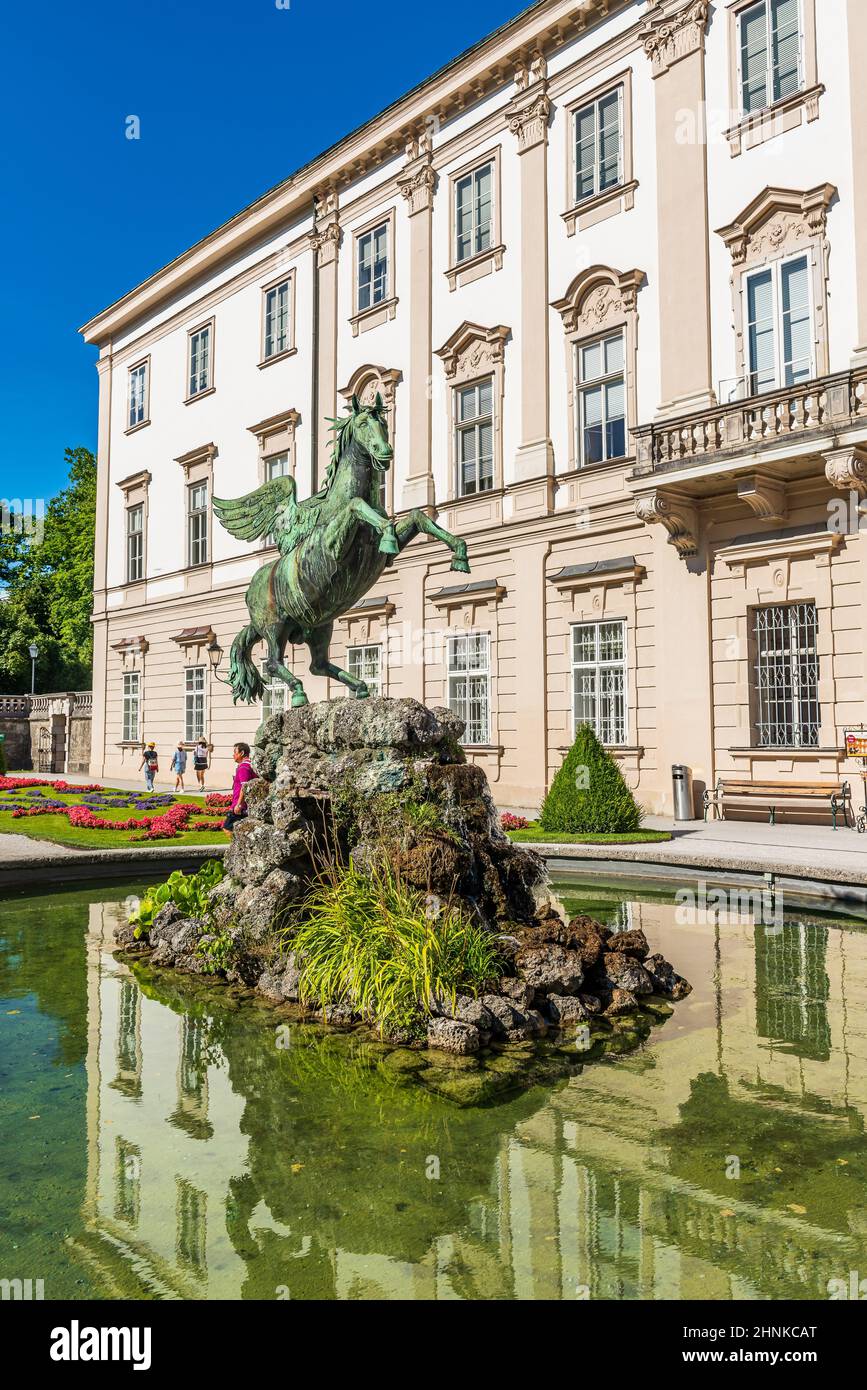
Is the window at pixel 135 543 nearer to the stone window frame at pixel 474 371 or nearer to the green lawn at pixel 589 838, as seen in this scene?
the stone window frame at pixel 474 371

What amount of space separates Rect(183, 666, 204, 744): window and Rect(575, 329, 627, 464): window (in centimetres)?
1524

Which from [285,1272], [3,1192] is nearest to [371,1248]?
[285,1272]

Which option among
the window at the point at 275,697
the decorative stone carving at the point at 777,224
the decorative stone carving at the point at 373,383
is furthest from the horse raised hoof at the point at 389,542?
the window at the point at 275,697

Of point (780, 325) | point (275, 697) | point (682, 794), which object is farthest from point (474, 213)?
point (682, 794)

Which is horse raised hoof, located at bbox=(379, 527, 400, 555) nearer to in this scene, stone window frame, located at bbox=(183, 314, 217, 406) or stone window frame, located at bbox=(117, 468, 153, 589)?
stone window frame, located at bbox=(183, 314, 217, 406)

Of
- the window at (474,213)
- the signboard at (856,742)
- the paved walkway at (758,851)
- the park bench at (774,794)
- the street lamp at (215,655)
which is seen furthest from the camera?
the street lamp at (215,655)

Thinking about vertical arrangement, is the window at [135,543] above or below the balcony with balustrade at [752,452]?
above

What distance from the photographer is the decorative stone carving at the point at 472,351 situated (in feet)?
69.1

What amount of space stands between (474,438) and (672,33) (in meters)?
8.51

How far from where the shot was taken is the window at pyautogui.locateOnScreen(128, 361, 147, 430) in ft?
111

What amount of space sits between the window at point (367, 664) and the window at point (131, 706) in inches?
451

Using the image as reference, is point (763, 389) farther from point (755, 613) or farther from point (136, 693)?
point (136, 693)
